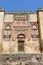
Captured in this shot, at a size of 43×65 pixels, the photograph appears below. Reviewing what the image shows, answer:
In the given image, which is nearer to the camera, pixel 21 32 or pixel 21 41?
pixel 21 41

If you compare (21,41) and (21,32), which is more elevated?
(21,32)

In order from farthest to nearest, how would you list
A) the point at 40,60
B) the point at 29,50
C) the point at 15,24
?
the point at 15,24, the point at 29,50, the point at 40,60

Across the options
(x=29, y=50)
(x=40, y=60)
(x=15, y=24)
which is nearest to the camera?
(x=40, y=60)

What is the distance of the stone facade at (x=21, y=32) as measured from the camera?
78.4ft

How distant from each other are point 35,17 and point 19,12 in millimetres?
2403

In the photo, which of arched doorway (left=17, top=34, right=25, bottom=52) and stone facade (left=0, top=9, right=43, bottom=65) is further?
arched doorway (left=17, top=34, right=25, bottom=52)

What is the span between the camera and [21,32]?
2509cm

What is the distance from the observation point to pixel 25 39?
24.6m

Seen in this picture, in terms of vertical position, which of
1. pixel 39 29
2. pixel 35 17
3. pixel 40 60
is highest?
pixel 35 17

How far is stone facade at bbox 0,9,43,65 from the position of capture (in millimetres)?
23891

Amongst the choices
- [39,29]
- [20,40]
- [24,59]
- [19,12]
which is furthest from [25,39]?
[24,59]

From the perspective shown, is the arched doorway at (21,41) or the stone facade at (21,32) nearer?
the stone facade at (21,32)

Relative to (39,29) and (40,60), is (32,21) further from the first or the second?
(40,60)

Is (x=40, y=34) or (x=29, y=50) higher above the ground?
(x=40, y=34)
